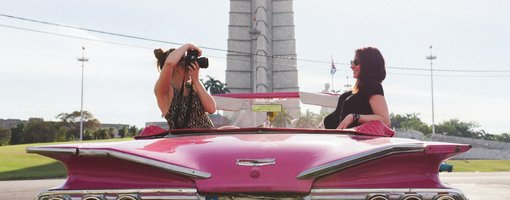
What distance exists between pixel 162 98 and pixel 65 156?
1859 millimetres

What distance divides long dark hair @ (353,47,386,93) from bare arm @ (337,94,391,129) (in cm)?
18

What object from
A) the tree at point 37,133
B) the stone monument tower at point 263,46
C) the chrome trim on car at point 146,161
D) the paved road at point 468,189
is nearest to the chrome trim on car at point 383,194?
the chrome trim on car at point 146,161

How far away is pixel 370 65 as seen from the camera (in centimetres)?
472

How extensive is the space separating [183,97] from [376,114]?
5.03 ft

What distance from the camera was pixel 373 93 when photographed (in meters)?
4.56

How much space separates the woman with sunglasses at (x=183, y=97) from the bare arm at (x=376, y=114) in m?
1.11

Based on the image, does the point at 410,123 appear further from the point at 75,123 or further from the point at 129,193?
the point at 129,193

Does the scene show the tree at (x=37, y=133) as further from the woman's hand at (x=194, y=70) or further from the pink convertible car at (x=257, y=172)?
the pink convertible car at (x=257, y=172)

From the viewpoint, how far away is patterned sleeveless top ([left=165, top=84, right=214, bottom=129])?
467 centimetres

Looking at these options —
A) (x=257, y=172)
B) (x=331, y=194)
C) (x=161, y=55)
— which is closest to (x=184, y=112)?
(x=161, y=55)

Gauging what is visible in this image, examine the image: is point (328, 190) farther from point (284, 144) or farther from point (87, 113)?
point (87, 113)

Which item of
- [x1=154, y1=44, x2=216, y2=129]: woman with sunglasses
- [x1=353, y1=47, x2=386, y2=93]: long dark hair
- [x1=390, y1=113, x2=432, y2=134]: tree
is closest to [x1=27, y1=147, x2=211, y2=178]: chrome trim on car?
[x1=154, y1=44, x2=216, y2=129]: woman with sunglasses

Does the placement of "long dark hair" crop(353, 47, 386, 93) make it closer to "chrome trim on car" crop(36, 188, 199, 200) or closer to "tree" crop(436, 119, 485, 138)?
"chrome trim on car" crop(36, 188, 199, 200)

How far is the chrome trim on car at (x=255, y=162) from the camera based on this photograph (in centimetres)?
262
